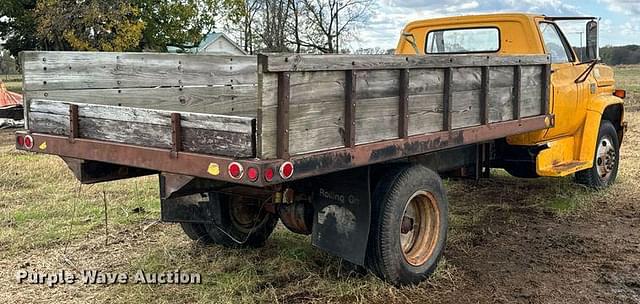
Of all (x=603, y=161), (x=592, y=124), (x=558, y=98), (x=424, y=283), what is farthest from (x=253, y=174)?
(x=603, y=161)

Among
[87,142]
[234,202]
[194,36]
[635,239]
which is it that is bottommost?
[635,239]

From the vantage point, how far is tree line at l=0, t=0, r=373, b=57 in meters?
24.2

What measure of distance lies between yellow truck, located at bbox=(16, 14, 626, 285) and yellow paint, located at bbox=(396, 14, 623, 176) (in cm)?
2

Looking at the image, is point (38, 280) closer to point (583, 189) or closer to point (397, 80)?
point (397, 80)

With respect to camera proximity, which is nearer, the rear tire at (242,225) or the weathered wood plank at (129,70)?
the weathered wood plank at (129,70)

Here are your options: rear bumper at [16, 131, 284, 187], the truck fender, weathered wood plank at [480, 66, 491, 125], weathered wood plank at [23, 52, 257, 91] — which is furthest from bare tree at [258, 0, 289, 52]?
rear bumper at [16, 131, 284, 187]

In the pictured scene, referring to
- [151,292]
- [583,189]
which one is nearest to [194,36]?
[583,189]

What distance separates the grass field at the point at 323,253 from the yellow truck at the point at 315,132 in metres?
0.24

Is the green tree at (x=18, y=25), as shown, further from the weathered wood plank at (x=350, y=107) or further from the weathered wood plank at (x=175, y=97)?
the weathered wood plank at (x=350, y=107)

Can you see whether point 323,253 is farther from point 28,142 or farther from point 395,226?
point 28,142

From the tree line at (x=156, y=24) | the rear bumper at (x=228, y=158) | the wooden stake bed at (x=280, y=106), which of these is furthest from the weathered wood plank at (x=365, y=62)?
the tree line at (x=156, y=24)

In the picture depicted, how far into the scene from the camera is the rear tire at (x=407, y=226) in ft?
13.3

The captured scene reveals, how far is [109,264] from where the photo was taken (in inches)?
189

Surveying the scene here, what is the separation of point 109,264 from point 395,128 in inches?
95.1
